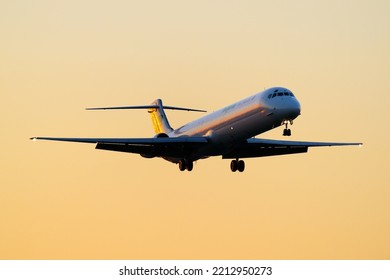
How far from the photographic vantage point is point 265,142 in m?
80.1

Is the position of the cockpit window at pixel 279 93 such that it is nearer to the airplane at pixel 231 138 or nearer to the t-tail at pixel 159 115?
the airplane at pixel 231 138

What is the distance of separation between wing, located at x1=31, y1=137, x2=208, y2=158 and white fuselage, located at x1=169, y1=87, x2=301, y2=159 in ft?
2.63

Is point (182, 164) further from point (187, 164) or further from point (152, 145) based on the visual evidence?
point (152, 145)

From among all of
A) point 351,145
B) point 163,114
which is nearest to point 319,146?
point 351,145

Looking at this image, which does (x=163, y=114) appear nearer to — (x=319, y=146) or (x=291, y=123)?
(x=319, y=146)

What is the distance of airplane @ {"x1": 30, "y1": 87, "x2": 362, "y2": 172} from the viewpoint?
239 feet

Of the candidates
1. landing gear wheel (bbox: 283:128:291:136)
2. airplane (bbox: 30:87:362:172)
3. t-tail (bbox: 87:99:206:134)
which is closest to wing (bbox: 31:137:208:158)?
airplane (bbox: 30:87:362:172)

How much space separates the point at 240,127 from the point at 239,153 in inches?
239

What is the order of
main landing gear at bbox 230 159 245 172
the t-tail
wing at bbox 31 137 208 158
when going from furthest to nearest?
1. the t-tail
2. main landing gear at bbox 230 159 245 172
3. wing at bbox 31 137 208 158

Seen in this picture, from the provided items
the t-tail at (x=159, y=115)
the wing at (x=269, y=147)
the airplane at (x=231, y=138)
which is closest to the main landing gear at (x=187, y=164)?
the airplane at (x=231, y=138)

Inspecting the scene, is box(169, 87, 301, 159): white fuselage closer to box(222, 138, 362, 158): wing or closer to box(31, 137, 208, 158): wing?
box(31, 137, 208, 158): wing

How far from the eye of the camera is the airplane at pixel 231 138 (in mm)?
72875

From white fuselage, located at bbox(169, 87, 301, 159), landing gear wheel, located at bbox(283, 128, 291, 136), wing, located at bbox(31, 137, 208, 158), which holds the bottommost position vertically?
landing gear wheel, located at bbox(283, 128, 291, 136)

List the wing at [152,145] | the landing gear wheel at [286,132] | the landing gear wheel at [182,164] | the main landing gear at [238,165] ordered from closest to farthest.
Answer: the landing gear wheel at [286,132]
the wing at [152,145]
the landing gear wheel at [182,164]
the main landing gear at [238,165]
